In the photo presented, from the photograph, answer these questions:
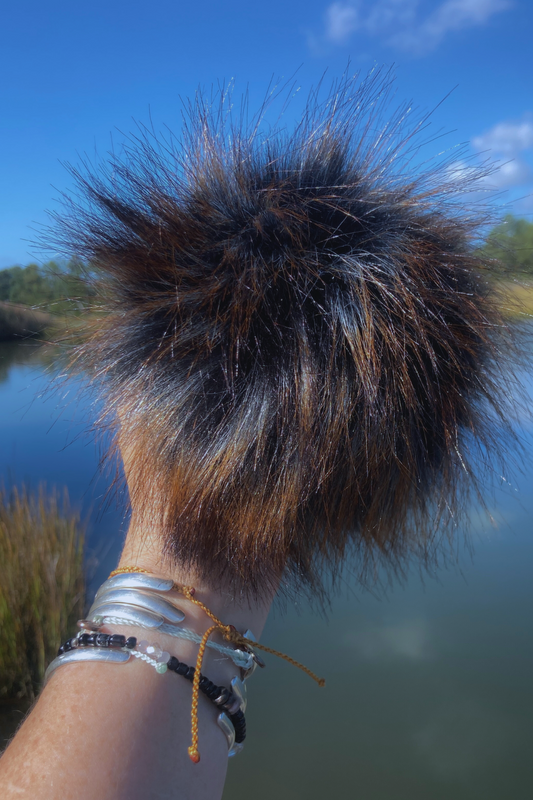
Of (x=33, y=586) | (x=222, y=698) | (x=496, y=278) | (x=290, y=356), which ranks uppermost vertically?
(x=496, y=278)

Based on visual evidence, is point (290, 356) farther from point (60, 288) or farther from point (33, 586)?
point (33, 586)

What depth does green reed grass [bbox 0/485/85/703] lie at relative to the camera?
1.47 m

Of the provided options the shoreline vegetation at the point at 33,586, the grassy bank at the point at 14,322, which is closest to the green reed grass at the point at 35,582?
the shoreline vegetation at the point at 33,586

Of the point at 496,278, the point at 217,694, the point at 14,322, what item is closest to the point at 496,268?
the point at 496,278

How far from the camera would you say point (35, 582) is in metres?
1.52

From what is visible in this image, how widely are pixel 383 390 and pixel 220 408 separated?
0.23m

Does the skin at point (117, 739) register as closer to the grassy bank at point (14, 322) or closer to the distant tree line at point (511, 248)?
the distant tree line at point (511, 248)

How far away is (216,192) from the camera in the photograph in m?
0.76

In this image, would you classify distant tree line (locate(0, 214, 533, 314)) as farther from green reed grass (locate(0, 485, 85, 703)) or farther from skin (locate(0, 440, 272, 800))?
green reed grass (locate(0, 485, 85, 703))

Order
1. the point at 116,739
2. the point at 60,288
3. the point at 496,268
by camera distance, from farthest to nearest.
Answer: the point at 60,288
the point at 496,268
the point at 116,739

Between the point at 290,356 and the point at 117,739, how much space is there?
47cm

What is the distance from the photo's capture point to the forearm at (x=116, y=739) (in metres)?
Answer: 0.42

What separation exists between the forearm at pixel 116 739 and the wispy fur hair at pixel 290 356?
18 cm

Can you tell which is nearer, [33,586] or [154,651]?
[154,651]
